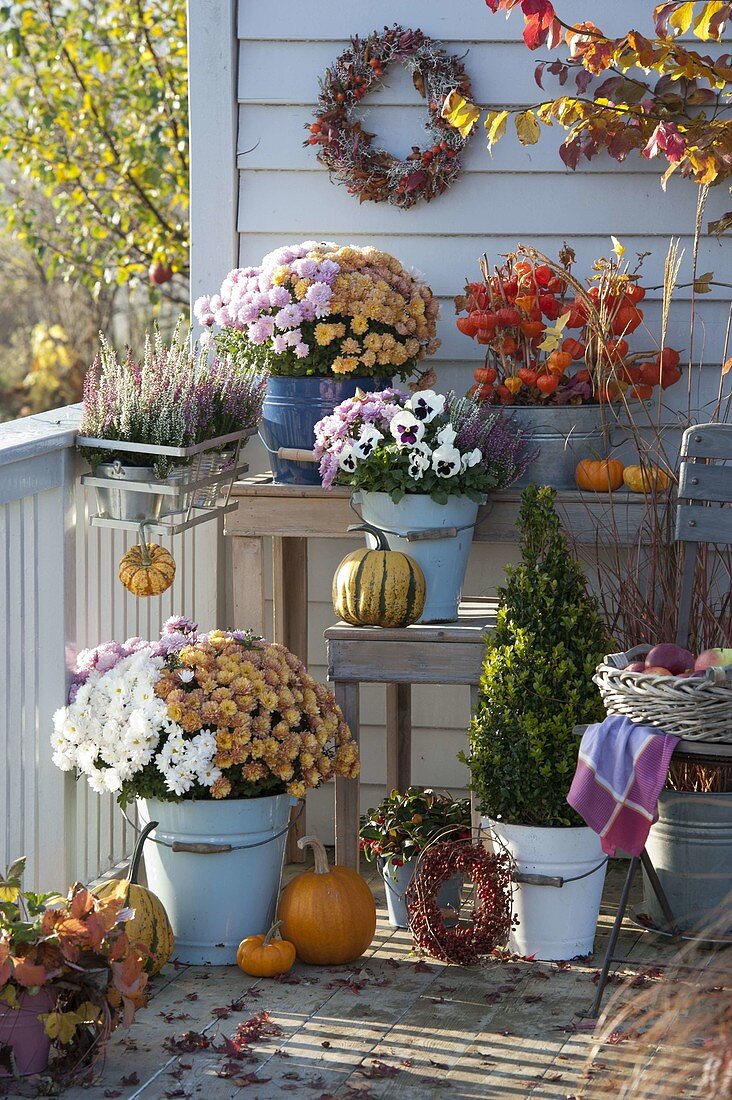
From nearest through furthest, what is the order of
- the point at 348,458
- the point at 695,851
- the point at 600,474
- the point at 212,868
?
1. the point at 212,868
2. the point at 695,851
3. the point at 348,458
4. the point at 600,474

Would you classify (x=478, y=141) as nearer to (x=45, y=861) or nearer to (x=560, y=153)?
(x=560, y=153)

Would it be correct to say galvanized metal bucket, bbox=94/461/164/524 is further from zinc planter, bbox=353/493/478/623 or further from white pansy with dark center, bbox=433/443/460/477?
white pansy with dark center, bbox=433/443/460/477

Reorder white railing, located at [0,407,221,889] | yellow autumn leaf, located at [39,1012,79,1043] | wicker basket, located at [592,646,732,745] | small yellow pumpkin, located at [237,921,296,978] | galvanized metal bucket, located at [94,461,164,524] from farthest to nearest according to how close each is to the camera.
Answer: galvanized metal bucket, located at [94,461,164,524] → small yellow pumpkin, located at [237,921,296,978] → white railing, located at [0,407,221,889] → wicker basket, located at [592,646,732,745] → yellow autumn leaf, located at [39,1012,79,1043]

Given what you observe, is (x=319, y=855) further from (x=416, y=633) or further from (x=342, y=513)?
(x=342, y=513)

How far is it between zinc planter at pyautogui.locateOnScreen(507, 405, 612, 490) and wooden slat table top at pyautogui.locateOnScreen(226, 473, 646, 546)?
6 cm

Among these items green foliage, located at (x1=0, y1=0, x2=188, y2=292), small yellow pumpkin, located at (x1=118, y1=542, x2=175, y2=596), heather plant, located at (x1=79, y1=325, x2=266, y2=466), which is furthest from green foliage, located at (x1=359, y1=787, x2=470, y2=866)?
green foliage, located at (x1=0, y1=0, x2=188, y2=292)

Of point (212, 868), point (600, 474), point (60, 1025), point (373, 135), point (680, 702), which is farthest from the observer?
point (373, 135)

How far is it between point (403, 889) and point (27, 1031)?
3.54ft

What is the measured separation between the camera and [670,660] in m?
2.88

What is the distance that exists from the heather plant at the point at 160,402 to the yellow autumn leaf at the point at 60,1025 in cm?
122

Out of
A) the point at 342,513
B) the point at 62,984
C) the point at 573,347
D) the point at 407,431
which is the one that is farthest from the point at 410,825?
the point at 573,347

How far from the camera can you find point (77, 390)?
9070 mm

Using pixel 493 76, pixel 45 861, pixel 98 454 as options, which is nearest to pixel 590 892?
pixel 45 861

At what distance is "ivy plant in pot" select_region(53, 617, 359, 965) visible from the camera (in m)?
3.05
